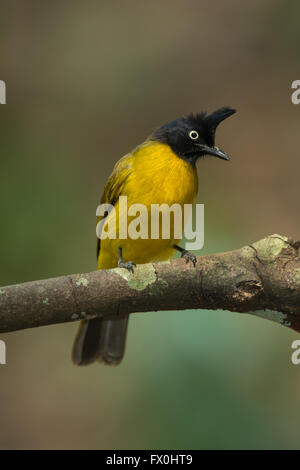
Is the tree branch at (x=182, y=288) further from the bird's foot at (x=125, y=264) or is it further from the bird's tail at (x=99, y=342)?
the bird's tail at (x=99, y=342)

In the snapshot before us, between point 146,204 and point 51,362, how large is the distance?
2277 millimetres

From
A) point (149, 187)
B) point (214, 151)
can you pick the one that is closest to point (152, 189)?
point (149, 187)

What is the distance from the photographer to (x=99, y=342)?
4.04m

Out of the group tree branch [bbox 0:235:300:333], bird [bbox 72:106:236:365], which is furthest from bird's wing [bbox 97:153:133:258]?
tree branch [bbox 0:235:300:333]

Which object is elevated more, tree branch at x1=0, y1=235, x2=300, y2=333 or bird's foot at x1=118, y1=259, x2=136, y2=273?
bird's foot at x1=118, y1=259, x2=136, y2=273

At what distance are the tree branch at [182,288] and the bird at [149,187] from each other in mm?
810

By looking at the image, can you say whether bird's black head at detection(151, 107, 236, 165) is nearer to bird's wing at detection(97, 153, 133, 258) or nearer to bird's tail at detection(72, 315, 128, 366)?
bird's wing at detection(97, 153, 133, 258)

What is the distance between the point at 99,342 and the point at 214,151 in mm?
1389

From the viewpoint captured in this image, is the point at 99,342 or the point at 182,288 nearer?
the point at 182,288

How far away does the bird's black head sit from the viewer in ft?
12.6

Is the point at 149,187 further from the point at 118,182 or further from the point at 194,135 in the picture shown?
the point at 194,135

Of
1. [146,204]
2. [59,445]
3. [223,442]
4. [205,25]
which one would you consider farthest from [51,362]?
[205,25]

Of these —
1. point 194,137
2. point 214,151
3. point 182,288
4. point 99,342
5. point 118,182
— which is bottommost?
point 182,288

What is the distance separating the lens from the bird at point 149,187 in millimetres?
3734
